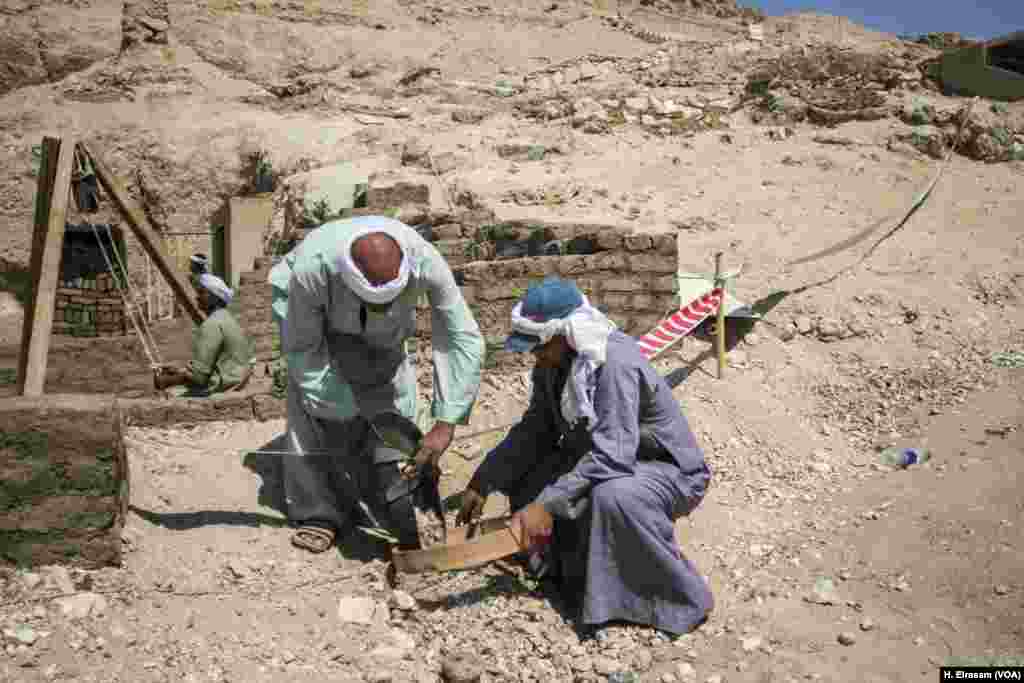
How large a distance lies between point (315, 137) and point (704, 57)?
248 inches

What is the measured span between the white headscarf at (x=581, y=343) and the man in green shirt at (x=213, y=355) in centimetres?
293

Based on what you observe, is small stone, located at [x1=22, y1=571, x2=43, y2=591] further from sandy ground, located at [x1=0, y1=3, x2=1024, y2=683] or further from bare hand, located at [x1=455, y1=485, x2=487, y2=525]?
bare hand, located at [x1=455, y1=485, x2=487, y2=525]

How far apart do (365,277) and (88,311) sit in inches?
321

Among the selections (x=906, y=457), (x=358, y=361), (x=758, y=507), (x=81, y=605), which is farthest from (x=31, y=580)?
(x=906, y=457)

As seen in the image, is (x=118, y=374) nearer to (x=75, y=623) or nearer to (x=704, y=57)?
(x=75, y=623)

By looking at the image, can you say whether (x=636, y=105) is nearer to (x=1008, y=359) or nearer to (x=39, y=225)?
(x=1008, y=359)

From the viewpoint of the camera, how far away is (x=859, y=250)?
644cm

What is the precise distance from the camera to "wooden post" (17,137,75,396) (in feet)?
10.8

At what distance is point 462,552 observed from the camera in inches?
113

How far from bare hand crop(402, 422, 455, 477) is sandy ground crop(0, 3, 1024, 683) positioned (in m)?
0.45

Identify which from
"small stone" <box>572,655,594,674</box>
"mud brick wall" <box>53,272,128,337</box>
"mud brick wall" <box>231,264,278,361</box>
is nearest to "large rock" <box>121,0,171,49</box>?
"mud brick wall" <box>53,272,128,337</box>

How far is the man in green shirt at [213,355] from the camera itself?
5098 millimetres

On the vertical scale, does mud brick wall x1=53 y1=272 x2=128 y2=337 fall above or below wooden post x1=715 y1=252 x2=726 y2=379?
below

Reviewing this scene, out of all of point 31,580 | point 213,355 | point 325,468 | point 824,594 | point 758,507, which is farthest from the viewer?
point 213,355
